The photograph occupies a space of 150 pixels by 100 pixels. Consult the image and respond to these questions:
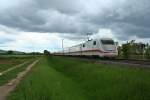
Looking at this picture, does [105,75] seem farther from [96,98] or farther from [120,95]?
[120,95]

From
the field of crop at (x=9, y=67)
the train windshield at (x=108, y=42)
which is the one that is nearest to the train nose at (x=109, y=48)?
the train windshield at (x=108, y=42)

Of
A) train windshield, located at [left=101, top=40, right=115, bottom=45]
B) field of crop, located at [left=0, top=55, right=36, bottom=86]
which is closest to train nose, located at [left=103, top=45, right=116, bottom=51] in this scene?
train windshield, located at [left=101, top=40, right=115, bottom=45]

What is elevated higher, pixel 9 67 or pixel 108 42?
pixel 108 42

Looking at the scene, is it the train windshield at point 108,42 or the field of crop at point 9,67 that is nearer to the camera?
the field of crop at point 9,67

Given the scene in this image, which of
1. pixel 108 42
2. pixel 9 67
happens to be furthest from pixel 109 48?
pixel 9 67

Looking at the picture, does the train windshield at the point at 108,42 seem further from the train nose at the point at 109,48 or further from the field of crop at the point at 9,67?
the field of crop at the point at 9,67

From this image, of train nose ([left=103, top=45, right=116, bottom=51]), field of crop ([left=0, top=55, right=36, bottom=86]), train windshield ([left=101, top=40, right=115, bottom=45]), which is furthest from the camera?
train windshield ([left=101, top=40, right=115, bottom=45])

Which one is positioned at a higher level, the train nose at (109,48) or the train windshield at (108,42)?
the train windshield at (108,42)

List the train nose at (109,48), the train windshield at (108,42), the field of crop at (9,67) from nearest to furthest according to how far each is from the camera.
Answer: the field of crop at (9,67)
the train nose at (109,48)
the train windshield at (108,42)

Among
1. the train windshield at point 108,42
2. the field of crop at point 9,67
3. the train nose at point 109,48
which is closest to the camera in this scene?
the field of crop at point 9,67

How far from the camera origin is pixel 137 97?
14023mm

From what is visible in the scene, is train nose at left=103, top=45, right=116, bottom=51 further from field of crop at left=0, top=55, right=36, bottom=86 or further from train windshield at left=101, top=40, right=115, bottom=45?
field of crop at left=0, top=55, right=36, bottom=86

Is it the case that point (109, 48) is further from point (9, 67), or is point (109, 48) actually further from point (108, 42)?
point (9, 67)

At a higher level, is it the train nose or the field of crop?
the train nose
